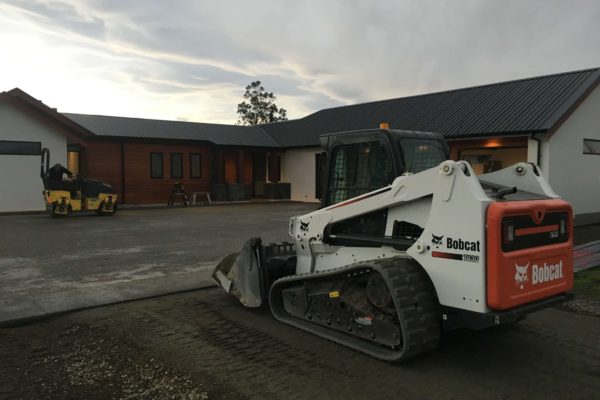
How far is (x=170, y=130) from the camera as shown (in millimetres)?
26422

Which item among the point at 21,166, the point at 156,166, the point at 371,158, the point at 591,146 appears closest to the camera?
the point at 371,158

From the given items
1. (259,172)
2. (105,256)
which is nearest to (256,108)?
(259,172)

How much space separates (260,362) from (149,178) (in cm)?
2186

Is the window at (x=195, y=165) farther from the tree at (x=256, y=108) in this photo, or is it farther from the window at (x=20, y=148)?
the tree at (x=256, y=108)

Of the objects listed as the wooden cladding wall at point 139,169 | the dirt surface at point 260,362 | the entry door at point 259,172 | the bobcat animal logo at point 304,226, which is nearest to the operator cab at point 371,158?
the bobcat animal logo at point 304,226

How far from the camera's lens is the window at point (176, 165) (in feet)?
83.6

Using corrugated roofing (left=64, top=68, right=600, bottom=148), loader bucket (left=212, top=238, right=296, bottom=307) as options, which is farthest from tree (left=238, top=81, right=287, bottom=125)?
loader bucket (left=212, top=238, right=296, bottom=307)

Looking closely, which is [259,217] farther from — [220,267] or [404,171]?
[404,171]

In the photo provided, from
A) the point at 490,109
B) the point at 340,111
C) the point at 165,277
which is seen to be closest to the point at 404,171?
the point at 165,277

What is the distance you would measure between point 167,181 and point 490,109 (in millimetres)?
16195

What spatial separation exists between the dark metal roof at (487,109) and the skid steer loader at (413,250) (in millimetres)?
12664

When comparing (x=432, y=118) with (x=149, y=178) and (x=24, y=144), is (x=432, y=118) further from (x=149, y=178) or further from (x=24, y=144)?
(x=24, y=144)

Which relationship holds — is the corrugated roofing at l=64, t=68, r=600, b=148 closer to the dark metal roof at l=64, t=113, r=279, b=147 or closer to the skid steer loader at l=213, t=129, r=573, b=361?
the dark metal roof at l=64, t=113, r=279, b=147

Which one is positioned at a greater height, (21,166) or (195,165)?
(195,165)
